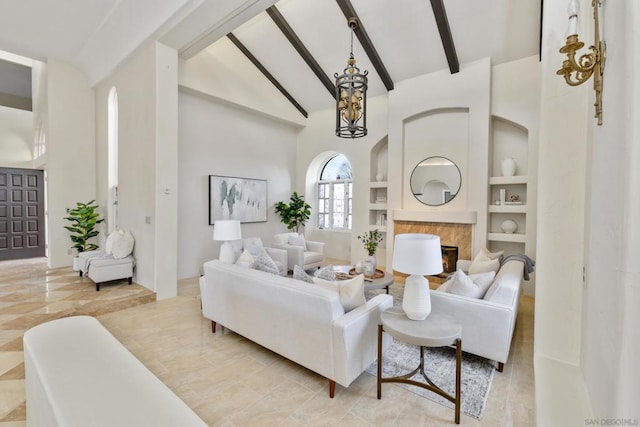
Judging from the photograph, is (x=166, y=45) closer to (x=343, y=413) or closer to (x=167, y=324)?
(x=167, y=324)

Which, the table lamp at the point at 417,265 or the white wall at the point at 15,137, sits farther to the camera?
the white wall at the point at 15,137

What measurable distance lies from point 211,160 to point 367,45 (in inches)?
147

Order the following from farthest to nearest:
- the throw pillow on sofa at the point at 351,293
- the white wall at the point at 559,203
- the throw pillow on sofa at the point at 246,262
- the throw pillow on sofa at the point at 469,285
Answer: the throw pillow on sofa at the point at 246,262 < the throw pillow on sofa at the point at 469,285 < the throw pillow on sofa at the point at 351,293 < the white wall at the point at 559,203

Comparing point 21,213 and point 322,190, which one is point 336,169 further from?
point 21,213

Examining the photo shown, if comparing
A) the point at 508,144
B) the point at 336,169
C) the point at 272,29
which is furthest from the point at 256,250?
the point at 508,144

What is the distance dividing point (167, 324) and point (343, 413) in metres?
2.40

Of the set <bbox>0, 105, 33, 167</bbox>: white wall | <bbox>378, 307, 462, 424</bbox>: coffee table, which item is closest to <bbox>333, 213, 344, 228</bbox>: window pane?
<bbox>378, 307, 462, 424</bbox>: coffee table

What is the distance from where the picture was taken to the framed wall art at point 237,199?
5.99 metres

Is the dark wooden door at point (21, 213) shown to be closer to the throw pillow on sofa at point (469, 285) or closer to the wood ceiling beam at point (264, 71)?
the wood ceiling beam at point (264, 71)

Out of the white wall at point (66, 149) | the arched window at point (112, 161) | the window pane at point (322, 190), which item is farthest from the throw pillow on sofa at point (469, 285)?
the white wall at point (66, 149)

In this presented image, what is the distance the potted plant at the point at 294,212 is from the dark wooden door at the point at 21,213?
18.9 ft

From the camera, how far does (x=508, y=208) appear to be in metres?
4.83

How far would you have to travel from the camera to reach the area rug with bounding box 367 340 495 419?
2.12 meters

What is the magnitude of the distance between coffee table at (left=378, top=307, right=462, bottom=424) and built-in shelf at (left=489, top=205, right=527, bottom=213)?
350 centimetres
